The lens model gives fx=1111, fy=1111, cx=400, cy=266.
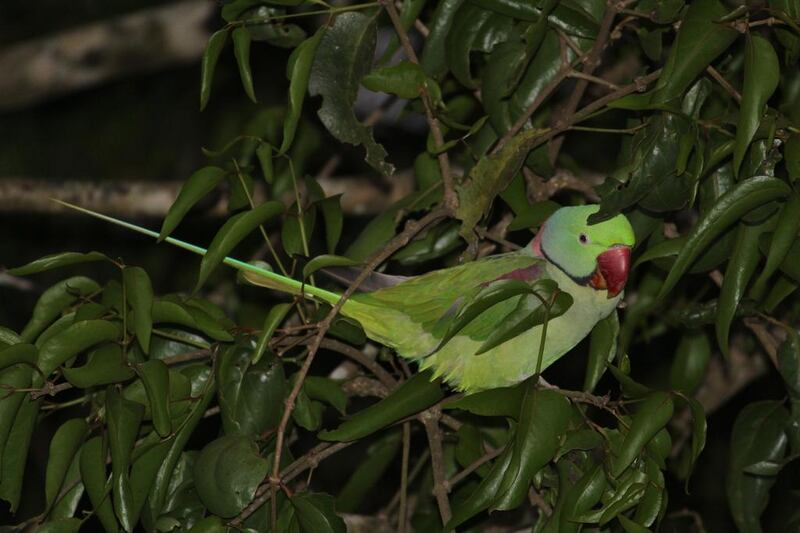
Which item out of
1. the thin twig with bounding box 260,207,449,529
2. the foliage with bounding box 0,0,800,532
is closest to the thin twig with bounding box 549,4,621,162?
the foliage with bounding box 0,0,800,532

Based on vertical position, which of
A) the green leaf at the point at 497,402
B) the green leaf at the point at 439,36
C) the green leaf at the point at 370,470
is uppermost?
the green leaf at the point at 439,36

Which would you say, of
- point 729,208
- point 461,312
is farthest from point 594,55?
point 461,312

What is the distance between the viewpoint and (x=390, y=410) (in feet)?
4.98

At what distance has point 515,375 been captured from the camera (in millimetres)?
1799

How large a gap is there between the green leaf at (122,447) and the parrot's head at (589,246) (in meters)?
0.70

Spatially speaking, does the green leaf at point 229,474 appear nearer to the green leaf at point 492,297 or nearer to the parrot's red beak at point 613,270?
the green leaf at point 492,297

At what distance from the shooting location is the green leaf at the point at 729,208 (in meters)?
1.44

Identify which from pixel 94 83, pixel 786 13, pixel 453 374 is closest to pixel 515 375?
pixel 453 374

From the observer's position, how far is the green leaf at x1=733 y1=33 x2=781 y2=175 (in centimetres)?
141

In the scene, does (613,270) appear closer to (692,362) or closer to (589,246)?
(589,246)

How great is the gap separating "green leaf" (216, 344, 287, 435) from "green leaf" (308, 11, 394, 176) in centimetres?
43

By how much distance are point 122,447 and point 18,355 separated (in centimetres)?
20

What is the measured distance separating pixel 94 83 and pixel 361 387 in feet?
6.26

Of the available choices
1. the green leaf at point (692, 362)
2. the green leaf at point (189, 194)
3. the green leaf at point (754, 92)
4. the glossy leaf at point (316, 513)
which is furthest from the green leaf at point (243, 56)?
the green leaf at point (692, 362)
